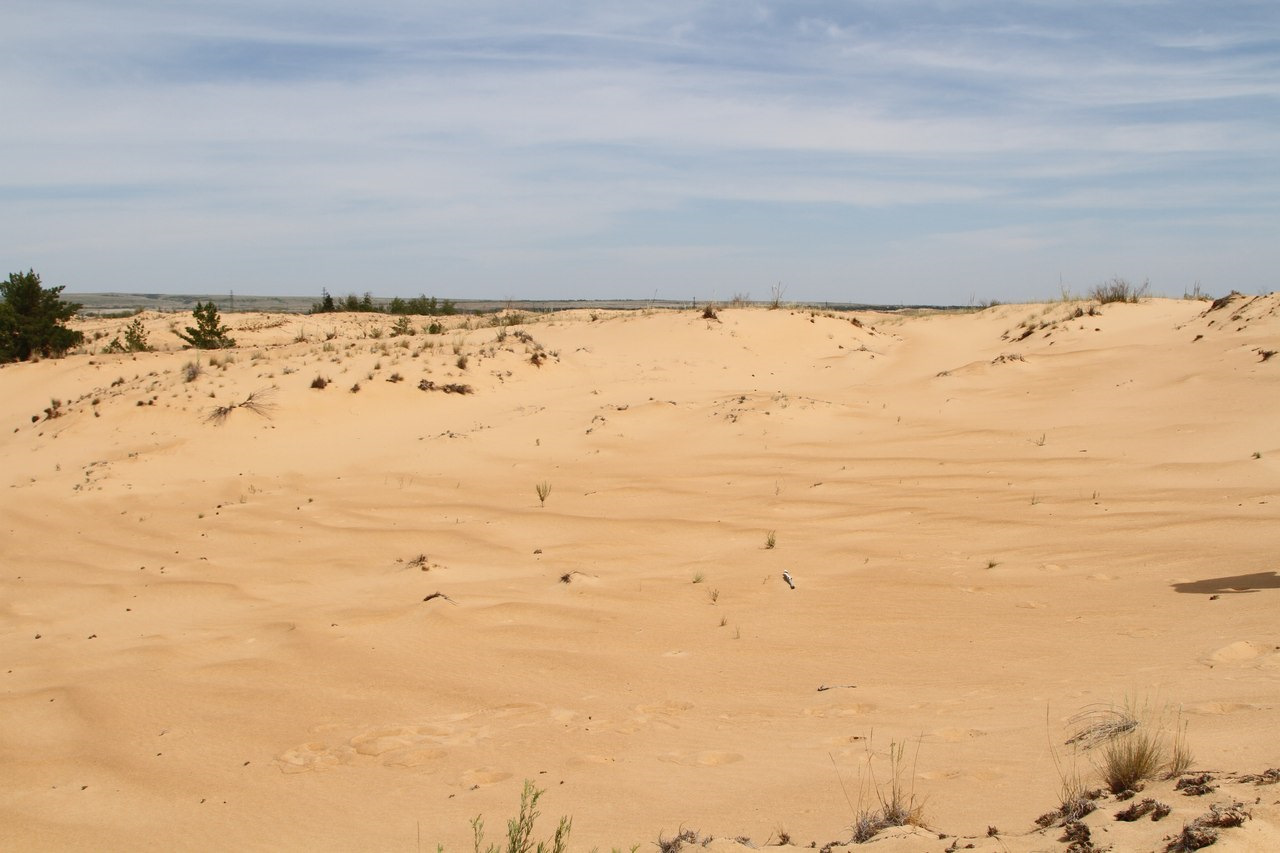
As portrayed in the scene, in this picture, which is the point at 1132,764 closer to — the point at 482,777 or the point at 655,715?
the point at 655,715

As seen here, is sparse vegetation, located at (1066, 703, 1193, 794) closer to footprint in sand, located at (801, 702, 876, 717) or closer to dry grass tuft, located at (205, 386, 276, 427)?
footprint in sand, located at (801, 702, 876, 717)

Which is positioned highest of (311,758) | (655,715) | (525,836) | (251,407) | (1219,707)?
(251,407)

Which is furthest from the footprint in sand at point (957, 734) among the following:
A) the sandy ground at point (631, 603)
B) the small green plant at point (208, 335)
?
the small green plant at point (208, 335)

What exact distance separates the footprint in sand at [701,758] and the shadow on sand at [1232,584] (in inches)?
118

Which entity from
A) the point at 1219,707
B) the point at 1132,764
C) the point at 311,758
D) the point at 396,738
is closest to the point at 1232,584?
the point at 1219,707

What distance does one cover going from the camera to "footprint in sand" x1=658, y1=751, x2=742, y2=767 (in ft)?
12.2

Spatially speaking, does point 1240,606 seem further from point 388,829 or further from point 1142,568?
point 388,829

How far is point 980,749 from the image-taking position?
3.49 m

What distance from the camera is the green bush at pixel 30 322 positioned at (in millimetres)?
19188

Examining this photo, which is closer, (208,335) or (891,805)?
(891,805)

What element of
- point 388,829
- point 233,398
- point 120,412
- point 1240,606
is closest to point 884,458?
point 1240,606

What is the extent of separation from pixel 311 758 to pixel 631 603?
232 centimetres

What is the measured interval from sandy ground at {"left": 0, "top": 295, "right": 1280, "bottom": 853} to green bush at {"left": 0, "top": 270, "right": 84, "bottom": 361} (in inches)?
271

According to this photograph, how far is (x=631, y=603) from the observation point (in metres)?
5.95
